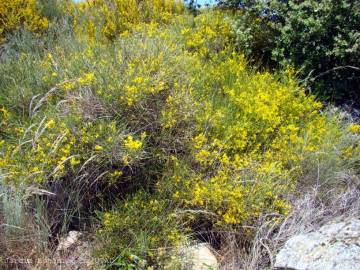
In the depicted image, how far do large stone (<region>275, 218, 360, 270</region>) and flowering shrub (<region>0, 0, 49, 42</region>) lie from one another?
416 cm

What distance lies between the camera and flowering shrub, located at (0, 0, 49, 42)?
17.9 feet

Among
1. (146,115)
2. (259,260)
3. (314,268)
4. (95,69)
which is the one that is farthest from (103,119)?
(314,268)

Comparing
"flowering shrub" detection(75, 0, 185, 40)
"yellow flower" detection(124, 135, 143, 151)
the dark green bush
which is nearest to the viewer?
"yellow flower" detection(124, 135, 143, 151)

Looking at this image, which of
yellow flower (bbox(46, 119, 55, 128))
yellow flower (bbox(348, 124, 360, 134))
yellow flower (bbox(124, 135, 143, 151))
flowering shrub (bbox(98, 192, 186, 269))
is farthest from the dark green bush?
yellow flower (bbox(46, 119, 55, 128))

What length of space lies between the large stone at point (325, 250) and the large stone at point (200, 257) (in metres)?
0.46

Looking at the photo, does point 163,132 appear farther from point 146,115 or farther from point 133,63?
point 133,63

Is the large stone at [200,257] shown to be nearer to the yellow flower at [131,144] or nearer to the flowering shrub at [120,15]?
the yellow flower at [131,144]

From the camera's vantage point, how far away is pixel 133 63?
12.4ft

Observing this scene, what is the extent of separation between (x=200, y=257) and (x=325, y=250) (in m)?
0.84

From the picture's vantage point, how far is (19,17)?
5.50 metres

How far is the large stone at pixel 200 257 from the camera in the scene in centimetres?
299

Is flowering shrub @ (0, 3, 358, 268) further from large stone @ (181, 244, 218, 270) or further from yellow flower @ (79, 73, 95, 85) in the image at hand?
large stone @ (181, 244, 218, 270)

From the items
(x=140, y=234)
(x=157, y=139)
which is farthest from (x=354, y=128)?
(x=140, y=234)

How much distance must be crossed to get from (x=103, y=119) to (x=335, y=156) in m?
1.92
